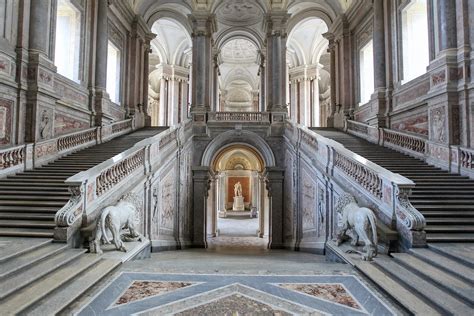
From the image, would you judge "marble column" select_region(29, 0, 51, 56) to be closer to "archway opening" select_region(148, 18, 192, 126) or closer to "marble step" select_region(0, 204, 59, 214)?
"marble step" select_region(0, 204, 59, 214)

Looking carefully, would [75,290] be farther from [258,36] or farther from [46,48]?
[258,36]

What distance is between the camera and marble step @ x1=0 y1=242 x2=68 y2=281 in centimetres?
358

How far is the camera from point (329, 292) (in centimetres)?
360

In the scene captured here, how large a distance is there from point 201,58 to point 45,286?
14.2 m

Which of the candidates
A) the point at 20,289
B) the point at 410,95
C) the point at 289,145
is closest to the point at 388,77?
the point at 410,95

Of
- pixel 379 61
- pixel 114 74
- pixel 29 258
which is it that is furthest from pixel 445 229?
pixel 114 74

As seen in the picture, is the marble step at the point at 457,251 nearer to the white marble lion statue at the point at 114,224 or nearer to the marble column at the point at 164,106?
the white marble lion statue at the point at 114,224

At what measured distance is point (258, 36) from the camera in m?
20.1

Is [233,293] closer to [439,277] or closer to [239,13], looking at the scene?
[439,277]

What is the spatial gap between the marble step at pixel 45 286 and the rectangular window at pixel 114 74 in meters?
12.6

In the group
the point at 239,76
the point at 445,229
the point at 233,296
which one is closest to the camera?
the point at 233,296

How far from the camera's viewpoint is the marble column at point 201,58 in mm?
15656

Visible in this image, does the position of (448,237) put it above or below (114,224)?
below

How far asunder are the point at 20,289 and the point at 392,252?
4999mm
